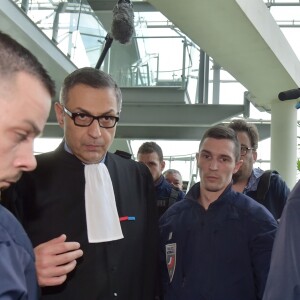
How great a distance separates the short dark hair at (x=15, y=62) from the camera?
101 cm

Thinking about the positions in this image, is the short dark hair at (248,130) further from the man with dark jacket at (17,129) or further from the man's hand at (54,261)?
the man with dark jacket at (17,129)

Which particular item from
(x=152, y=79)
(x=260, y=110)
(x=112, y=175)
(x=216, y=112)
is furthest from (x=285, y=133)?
(x=112, y=175)

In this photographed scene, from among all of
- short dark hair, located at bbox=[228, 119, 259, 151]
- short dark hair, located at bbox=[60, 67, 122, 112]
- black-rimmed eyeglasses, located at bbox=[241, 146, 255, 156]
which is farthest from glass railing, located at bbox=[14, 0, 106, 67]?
short dark hair, located at bbox=[60, 67, 122, 112]

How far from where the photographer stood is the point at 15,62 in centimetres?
103

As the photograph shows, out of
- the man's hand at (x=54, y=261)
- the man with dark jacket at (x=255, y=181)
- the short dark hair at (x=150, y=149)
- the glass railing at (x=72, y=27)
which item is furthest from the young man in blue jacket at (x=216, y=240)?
the glass railing at (x=72, y=27)

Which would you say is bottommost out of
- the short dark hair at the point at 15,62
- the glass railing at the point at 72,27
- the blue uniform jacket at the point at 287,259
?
the blue uniform jacket at the point at 287,259

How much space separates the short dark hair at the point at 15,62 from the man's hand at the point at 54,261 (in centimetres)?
54

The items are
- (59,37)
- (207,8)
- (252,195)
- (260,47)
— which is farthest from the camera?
(59,37)

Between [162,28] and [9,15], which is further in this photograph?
[162,28]

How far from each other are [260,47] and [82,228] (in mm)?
4301

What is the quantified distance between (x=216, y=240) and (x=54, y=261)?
2.93 ft

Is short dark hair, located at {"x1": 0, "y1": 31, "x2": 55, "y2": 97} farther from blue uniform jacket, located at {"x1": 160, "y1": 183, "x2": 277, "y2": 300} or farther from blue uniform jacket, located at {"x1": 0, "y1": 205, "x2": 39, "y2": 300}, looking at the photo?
blue uniform jacket, located at {"x1": 160, "y1": 183, "x2": 277, "y2": 300}

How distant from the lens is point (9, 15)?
219 inches

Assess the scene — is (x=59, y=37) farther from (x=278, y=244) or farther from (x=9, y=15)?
(x=278, y=244)
